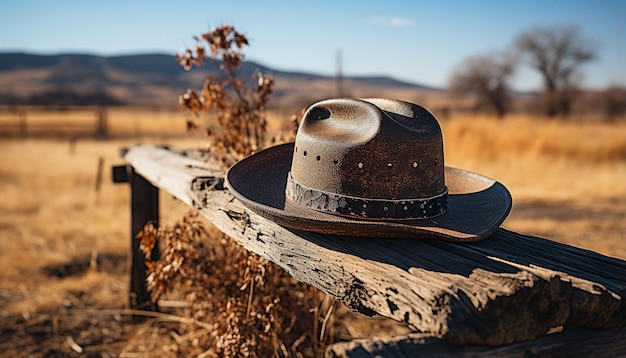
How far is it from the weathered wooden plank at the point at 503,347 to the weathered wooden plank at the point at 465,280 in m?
0.03

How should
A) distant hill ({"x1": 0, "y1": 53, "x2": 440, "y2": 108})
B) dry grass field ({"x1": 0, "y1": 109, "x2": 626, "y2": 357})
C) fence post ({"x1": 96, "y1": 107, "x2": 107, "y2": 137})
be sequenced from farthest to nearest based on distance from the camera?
1. distant hill ({"x1": 0, "y1": 53, "x2": 440, "y2": 108})
2. fence post ({"x1": 96, "y1": 107, "x2": 107, "y2": 137})
3. dry grass field ({"x1": 0, "y1": 109, "x2": 626, "y2": 357})

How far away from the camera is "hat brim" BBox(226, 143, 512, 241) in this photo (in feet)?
5.74

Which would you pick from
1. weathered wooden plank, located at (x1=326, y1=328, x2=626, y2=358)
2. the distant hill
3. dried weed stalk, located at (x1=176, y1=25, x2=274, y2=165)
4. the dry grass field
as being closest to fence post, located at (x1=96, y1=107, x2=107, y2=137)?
the dry grass field

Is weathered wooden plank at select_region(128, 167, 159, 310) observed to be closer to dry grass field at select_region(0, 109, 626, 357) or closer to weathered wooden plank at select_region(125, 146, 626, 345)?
dry grass field at select_region(0, 109, 626, 357)

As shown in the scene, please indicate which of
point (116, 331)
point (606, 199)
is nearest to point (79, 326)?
point (116, 331)

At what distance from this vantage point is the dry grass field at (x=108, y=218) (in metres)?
4.14

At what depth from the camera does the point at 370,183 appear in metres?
1.88

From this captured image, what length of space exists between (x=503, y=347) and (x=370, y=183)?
0.70m

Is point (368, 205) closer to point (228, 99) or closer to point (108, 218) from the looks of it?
point (228, 99)

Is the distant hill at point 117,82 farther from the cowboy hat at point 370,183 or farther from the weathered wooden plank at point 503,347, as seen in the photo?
A: the weathered wooden plank at point 503,347

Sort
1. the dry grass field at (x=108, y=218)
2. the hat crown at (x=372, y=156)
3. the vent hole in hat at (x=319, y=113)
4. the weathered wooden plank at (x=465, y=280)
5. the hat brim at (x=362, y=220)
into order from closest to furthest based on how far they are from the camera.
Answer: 1. the weathered wooden plank at (x=465, y=280)
2. the hat brim at (x=362, y=220)
3. the hat crown at (x=372, y=156)
4. the vent hole in hat at (x=319, y=113)
5. the dry grass field at (x=108, y=218)

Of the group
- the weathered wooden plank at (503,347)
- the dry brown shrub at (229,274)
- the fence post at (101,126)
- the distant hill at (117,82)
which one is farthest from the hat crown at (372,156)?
the distant hill at (117,82)

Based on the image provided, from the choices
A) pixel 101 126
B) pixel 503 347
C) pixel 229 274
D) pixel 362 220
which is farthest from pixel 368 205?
pixel 101 126

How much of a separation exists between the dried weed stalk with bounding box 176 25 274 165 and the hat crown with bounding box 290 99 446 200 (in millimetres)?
1518
